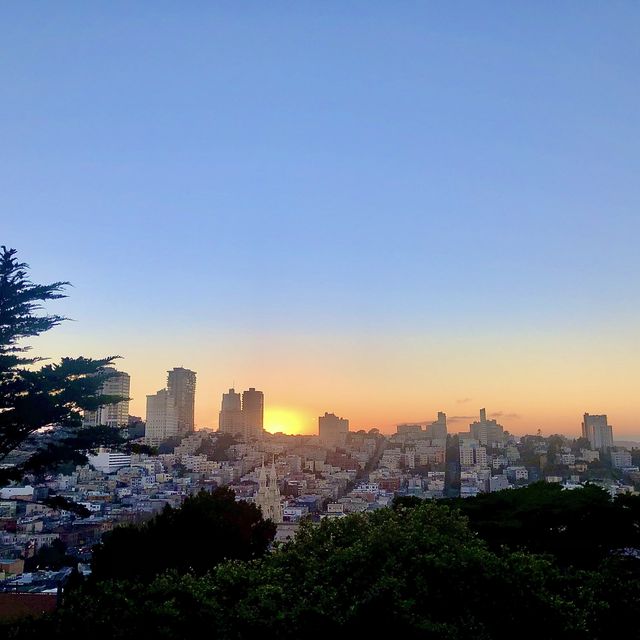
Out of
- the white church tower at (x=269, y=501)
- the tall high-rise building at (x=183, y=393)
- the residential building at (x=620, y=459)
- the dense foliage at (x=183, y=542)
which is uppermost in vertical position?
the tall high-rise building at (x=183, y=393)

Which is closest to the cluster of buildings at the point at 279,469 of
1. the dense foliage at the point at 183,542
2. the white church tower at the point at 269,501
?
the white church tower at the point at 269,501

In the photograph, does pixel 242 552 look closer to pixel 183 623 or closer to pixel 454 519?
pixel 454 519

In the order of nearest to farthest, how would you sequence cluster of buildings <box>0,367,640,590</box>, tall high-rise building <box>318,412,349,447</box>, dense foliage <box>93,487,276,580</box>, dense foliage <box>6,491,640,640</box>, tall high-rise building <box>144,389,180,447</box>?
dense foliage <box>6,491,640,640</box>
dense foliage <box>93,487,276,580</box>
cluster of buildings <box>0,367,640,590</box>
tall high-rise building <box>144,389,180,447</box>
tall high-rise building <box>318,412,349,447</box>

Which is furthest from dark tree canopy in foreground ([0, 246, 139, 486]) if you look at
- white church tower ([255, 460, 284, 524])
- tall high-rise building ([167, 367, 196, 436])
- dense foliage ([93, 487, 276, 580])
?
tall high-rise building ([167, 367, 196, 436])

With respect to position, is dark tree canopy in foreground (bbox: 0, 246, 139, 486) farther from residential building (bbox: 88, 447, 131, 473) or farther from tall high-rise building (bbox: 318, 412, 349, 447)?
tall high-rise building (bbox: 318, 412, 349, 447)

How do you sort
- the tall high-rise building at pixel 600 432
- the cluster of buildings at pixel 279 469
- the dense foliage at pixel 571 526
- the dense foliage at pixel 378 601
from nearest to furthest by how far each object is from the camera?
1. the dense foliage at pixel 378 601
2. the dense foliage at pixel 571 526
3. the cluster of buildings at pixel 279 469
4. the tall high-rise building at pixel 600 432

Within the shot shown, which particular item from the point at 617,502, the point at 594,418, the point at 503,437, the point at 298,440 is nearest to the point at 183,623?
the point at 617,502

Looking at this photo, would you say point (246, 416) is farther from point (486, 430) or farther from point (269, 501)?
point (269, 501)

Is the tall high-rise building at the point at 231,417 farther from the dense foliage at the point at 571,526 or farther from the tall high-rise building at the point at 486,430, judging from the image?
the dense foliage at the point at 571,526
